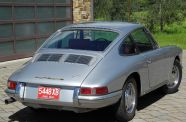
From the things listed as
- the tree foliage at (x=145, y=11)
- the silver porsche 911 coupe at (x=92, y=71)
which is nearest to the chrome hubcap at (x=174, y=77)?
the silver porsche 911 coupe at (x=92, y=71)

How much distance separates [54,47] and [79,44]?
1.49 feet

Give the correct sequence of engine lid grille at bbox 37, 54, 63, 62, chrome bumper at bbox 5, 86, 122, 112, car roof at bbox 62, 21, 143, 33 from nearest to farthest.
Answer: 1. chrome bumper at bbox 5, 86, 122, 112
2. engine lid grille at bbox 37, 54, 63, 62
3. car roof at bbox 62, 21, 143, 33

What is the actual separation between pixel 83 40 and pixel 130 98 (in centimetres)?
117

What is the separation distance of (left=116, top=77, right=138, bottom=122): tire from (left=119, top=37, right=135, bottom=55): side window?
44cm

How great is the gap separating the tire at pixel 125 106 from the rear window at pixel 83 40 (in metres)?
0.67

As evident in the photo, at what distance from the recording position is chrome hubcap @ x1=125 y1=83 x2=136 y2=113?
6789 millimetres

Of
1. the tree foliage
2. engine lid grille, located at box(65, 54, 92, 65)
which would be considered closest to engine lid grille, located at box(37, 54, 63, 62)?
engine lid grille, located at box(65, 54, 92, 65)

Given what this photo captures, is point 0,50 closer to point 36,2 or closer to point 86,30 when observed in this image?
point 36,2

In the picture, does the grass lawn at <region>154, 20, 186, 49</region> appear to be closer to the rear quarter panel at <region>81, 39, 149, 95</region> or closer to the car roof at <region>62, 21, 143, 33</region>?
Result: the car roof at <region>62, 21, 143, 33</region>

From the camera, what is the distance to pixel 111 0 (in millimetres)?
25719

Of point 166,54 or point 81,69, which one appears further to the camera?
point 166,54

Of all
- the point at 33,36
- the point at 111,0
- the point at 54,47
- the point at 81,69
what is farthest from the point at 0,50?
the point at 111,0

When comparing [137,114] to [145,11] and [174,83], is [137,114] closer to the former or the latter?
[174,83]

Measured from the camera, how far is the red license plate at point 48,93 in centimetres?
605
